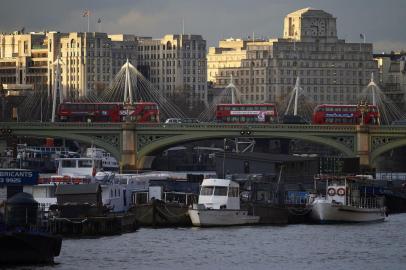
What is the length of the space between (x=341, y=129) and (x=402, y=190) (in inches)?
1065

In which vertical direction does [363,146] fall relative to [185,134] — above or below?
below

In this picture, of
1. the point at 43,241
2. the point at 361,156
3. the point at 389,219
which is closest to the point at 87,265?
the point at 43,241

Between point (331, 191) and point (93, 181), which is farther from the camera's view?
point (331, 191)

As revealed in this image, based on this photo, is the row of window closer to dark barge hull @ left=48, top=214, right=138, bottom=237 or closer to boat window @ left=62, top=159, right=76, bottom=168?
dark barge hull @ left=48, top=214, right=138, bottom=237

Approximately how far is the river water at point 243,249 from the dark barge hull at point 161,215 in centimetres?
186

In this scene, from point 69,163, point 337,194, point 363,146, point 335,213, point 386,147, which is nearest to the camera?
point 335,213

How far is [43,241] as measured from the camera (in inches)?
4003

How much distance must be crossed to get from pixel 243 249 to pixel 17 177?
1363 cm

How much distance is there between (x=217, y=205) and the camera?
433ft

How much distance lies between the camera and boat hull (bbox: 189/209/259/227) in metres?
131

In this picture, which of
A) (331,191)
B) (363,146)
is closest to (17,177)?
(331,191)

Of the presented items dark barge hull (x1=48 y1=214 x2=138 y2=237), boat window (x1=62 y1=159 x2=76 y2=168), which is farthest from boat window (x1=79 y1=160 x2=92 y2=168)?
dark barge hull (x1=48 y1=214 x2=138 y2=237)

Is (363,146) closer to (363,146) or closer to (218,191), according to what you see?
(363,146)

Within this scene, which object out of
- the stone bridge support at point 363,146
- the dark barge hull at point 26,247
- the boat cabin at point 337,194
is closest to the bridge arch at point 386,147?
the stone bridge support at point 363,146
